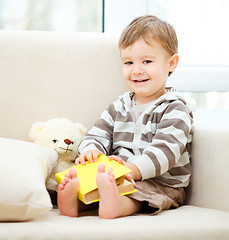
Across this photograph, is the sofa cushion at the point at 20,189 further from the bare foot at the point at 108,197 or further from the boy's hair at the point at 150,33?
the boy's hair at the point at 150,33

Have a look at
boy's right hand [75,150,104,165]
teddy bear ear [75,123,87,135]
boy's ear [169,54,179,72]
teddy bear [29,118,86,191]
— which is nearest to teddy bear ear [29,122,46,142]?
teddy bear [29,118,86,191]

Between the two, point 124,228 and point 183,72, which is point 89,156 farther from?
point 183,72

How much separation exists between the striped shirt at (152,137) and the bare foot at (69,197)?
21 cm

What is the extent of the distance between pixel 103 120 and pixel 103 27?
0.80 m

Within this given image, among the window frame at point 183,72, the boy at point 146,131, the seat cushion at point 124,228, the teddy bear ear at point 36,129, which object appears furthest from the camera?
the window frame at point 183,72

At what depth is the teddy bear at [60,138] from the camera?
1268 mm

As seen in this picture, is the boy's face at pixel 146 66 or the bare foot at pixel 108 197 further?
the boy's face at pixel 146 66

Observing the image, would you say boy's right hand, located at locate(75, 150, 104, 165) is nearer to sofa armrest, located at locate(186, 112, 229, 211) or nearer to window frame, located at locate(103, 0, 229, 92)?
sofa armrest, located at locate(186, 112, 229, 211)

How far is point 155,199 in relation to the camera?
1041 millimetres

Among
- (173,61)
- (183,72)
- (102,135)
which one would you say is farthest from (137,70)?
(183,72)

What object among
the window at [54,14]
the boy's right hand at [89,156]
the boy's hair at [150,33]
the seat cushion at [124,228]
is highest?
the window at [54,14]

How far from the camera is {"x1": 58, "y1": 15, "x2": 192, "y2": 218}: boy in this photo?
105cm

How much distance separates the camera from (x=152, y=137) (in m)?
1.21

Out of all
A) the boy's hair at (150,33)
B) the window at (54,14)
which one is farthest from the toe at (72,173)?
the window at (54,14)
